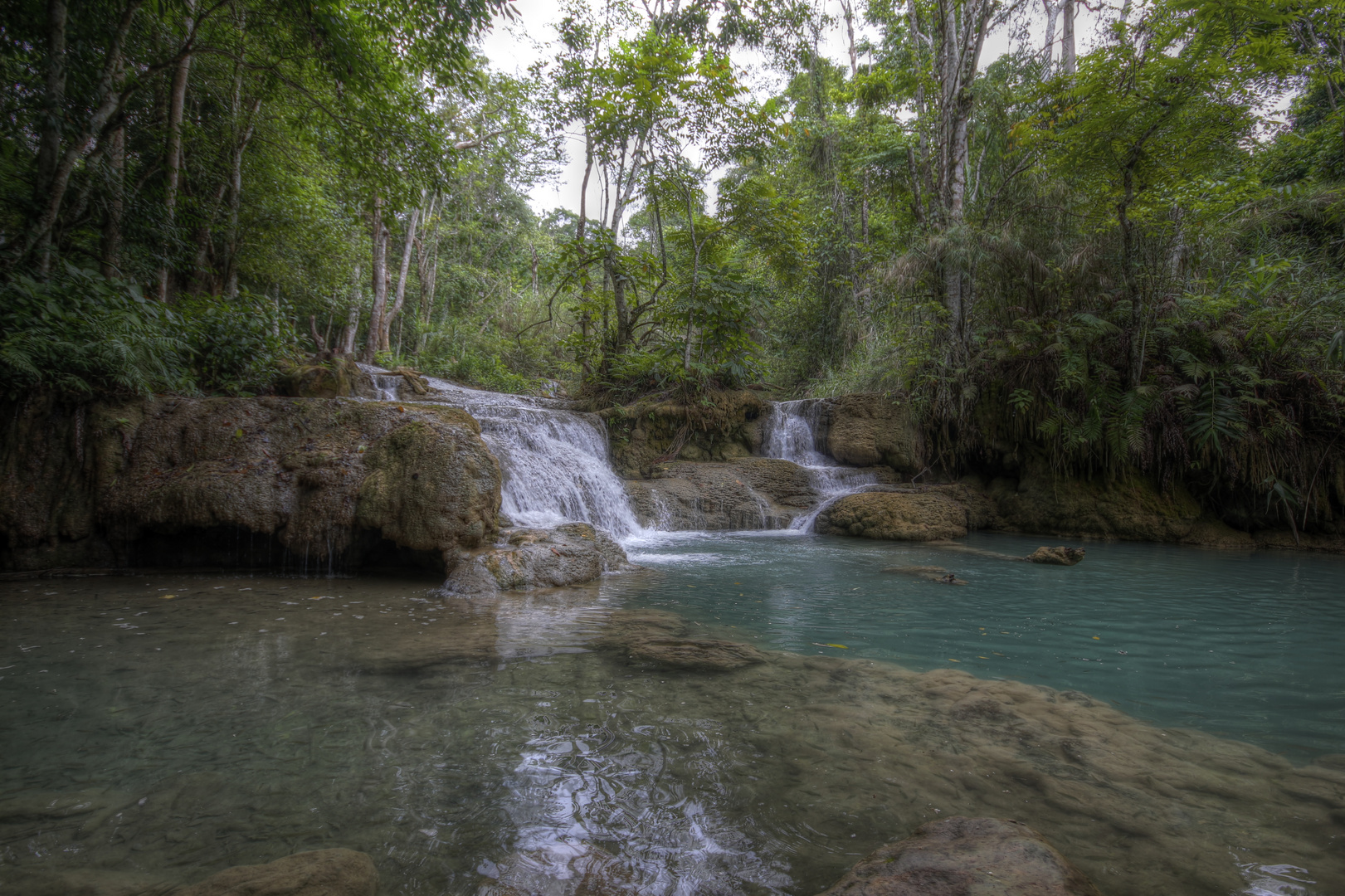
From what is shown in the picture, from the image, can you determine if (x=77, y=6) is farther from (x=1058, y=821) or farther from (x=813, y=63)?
(x=813, y=63)

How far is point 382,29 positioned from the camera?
7.27 m

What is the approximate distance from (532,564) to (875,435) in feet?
26.4

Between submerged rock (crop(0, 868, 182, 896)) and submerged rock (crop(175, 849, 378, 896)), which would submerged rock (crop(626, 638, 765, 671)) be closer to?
submerged rock (crop(175, 849, 378, 896))

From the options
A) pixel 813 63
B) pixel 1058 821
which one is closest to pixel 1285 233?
pixel 813 63

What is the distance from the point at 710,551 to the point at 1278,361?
30.6ft

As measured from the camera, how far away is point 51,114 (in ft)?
18.9

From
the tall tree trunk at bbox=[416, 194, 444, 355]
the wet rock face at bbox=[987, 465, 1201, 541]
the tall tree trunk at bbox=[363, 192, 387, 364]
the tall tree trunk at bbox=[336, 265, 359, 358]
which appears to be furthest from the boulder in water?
the tall tree trunk at bbox=[416, 194, 444, 355]

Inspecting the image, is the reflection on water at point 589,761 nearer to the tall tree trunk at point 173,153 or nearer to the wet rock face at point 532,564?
the wet rock face at point 532,564

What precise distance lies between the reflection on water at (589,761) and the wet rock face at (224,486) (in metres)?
1.67

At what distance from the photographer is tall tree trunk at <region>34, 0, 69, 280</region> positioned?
223 inches

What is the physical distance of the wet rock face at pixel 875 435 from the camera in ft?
36.7

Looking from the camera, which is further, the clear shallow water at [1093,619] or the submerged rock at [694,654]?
the submerged rock at [694,654]

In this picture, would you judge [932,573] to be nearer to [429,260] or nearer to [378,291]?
[378,291]

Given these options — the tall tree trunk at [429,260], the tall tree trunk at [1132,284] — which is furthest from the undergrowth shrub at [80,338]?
the tall tree trunk at [429,260]
